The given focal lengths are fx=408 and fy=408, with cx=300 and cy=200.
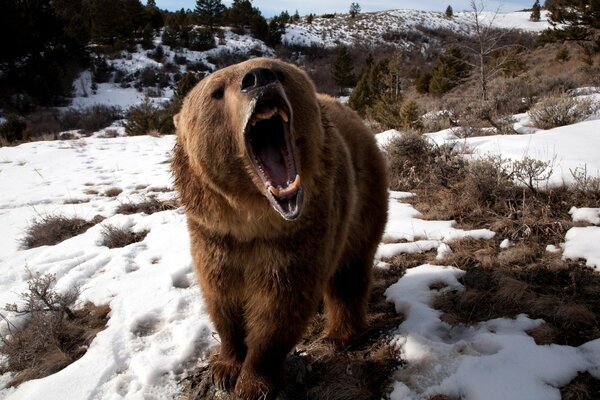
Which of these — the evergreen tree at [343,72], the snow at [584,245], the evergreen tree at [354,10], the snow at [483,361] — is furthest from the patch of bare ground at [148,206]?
the evergreen tree at [354,10]

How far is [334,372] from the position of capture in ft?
8.29

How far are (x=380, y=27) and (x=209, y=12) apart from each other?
26.5 metres

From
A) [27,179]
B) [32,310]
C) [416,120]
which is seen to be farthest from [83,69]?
[32,310]

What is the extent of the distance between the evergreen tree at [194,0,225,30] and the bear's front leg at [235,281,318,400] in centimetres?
3974

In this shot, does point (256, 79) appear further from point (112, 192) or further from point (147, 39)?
point (147, 39)

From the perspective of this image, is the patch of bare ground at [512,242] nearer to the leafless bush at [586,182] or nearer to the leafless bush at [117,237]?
the leafless bush at [586,182]

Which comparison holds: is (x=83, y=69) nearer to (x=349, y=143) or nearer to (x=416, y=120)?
(x=416, y=120)

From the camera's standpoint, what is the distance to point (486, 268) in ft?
11.1

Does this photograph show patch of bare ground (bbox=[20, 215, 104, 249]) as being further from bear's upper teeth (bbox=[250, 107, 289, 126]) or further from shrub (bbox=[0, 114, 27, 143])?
shrub (bbox=[0, 114, 27, 143])

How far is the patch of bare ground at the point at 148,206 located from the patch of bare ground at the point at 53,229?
33 centimetres

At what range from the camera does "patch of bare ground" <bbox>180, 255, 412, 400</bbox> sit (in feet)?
7.72

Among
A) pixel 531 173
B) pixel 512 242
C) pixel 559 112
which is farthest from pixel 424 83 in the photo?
pixel 512 242

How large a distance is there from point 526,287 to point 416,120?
588cm

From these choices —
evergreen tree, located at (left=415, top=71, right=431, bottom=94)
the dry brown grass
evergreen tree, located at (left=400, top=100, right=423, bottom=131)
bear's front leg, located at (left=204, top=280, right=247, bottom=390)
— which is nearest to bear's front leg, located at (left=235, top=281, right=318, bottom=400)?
bear's front leg, located at (left=204, top=280, right=247, bottom=390)
